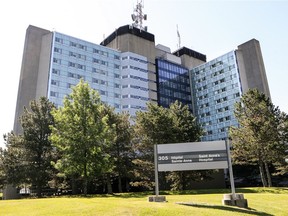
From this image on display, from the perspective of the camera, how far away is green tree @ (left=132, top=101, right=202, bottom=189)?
38.1 meters

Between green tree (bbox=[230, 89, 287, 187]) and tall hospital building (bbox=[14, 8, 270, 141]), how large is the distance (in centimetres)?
4345

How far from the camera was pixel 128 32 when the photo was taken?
309ft

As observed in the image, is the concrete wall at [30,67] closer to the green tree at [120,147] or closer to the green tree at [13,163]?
the green tree at [13,163]

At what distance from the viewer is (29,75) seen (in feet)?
247

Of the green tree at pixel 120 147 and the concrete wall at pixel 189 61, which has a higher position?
the concrete wall at pixel 189 61

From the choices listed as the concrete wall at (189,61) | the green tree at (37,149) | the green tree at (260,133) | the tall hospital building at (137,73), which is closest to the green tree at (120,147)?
the green tree at (37,149)

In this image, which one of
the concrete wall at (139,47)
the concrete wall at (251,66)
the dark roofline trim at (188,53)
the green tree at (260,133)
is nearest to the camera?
the green tree at (260,133)

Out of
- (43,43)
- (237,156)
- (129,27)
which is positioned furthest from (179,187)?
(129,27)

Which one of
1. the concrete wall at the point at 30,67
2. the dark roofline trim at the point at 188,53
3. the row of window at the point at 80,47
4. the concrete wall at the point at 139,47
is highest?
the dark roofline trim at the point at 188,53

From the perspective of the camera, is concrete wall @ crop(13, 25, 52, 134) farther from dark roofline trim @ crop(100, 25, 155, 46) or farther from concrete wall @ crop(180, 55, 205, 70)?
concrete wall @ crop(180, 55, 205, 70)

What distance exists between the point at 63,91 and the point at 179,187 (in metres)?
46.5

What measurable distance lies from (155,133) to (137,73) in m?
54.7

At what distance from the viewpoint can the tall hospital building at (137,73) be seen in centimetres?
7569

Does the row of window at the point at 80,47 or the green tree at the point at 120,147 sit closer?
the green tree at the point at 120,147
